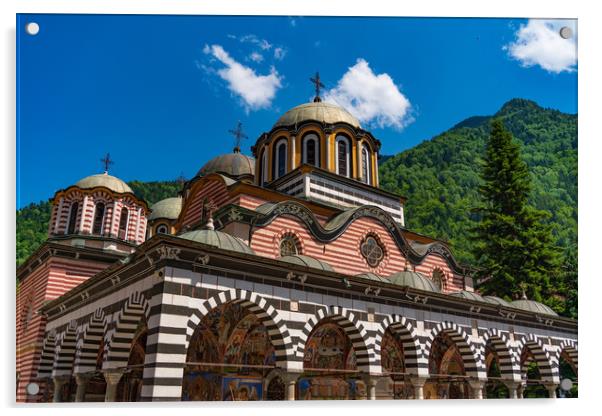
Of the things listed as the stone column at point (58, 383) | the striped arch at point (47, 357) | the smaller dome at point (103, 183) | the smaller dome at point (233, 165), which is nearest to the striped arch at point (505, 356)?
the stone column at point (58, 383)

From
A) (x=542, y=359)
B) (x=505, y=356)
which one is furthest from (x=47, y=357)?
(x=542, y=359)

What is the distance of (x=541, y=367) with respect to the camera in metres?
14.8

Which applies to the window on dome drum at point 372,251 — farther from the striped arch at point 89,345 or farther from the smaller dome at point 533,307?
the striped arch at point 89,345

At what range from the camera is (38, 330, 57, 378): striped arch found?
48.3 ft

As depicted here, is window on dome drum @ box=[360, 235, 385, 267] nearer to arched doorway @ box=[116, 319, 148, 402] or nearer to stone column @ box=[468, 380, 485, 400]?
stone column @ box=[468, 380, 485, 400]

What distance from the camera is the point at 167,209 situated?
1119 inches

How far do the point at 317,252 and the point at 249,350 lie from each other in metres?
3.21

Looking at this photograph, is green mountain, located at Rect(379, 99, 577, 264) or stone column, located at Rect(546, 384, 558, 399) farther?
stone column, located at Rect(546, 384, 558, 399)

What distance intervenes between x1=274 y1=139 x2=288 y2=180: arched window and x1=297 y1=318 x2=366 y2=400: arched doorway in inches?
260

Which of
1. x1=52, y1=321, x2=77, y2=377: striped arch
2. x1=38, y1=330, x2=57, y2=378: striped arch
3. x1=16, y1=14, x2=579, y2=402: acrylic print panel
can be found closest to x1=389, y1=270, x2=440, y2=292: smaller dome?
x1=16, y1=14, x2=579, y2=402: acrylic print panel

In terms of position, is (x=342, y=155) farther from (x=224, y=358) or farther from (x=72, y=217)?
(x=72, y=217)

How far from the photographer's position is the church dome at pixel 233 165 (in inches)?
1043

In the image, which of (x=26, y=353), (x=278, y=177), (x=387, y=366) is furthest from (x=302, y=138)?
(x=26, y=353)

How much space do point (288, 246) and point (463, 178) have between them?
31.1ft
